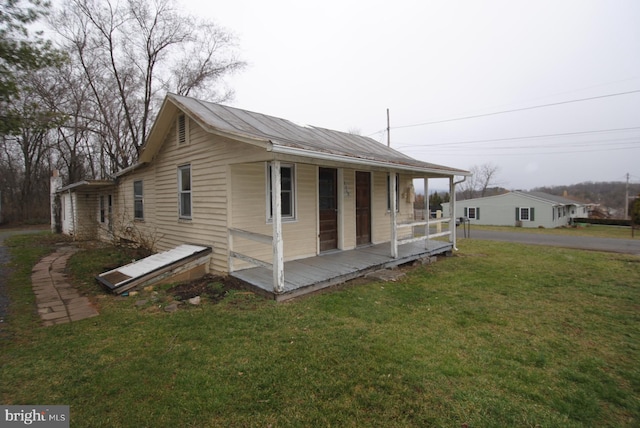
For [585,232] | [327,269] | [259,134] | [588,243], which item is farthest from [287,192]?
[585,232]

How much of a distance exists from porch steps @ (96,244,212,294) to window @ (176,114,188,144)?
2.66 m

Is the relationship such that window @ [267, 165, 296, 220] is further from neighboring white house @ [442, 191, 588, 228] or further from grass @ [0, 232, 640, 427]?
neighboring white house @ [442, 191, 588, 228]

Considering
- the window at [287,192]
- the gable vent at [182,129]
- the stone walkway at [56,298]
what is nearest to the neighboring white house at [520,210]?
the window at [287,192]

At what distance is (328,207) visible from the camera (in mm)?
7934

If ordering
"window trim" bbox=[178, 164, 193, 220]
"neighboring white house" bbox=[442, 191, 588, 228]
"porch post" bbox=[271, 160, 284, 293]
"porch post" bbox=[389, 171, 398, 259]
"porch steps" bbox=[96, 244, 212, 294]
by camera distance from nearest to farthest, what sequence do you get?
"porch post" bbox=[271, 160, 284, 293] < "porch steps" bbox=[96, 244, 212, 294] < "porch post" bbox=[389, 171, 398, 259] < "window trim" bbox=[178, 164, 193, 220] < "neighboring white house" bbox=[442, 191, 588, 228]

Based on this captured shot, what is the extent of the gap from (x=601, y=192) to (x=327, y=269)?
244 feet

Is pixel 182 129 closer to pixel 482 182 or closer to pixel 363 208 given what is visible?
pixel 363 208

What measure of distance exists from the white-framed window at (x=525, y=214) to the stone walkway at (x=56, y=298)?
3610 centimetres

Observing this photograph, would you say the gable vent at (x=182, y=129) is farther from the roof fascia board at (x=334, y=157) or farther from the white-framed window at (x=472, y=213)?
the white-framed window at (x=472, y=213)

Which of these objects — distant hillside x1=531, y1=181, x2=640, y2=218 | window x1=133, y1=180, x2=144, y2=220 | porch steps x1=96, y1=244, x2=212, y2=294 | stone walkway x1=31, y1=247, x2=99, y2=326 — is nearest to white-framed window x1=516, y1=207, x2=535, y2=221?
distant hillside x1=531, y1=181, x2=640, y2=218

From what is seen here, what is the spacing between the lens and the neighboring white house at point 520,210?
29.8 metres

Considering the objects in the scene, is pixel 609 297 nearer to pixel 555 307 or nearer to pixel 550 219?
pixel 555 307

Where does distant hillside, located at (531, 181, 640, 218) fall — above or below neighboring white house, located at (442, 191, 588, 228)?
above

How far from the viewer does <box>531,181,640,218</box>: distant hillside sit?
5124 cm
